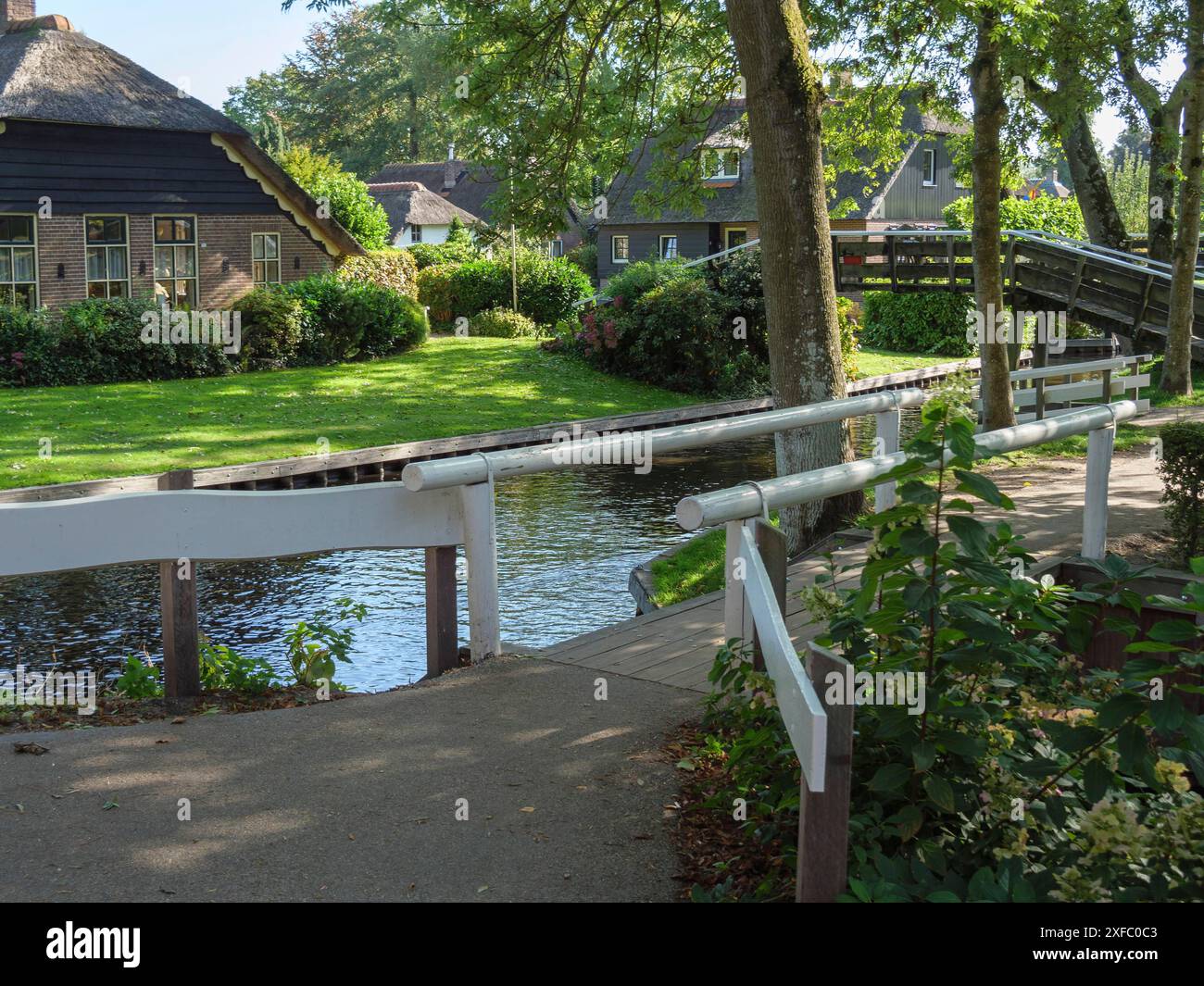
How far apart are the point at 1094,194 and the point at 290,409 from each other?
56.6ft

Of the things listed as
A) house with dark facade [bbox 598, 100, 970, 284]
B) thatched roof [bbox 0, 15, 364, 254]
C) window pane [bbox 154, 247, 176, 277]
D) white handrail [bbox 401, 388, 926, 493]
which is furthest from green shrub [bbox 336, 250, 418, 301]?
white handrail [bbox 401, 388, 926, 493]

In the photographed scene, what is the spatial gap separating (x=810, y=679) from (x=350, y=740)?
239cm

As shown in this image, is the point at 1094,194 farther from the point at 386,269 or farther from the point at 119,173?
the point at 119,173

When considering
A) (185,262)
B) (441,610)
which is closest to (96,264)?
(185,262)

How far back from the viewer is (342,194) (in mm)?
38125

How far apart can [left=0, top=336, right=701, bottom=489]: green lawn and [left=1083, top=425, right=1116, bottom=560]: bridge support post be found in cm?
1191

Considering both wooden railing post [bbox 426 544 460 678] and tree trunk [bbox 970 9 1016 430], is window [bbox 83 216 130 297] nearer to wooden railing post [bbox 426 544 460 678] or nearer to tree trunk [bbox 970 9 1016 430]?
tree trunk [bbox 970 9 1016 430]

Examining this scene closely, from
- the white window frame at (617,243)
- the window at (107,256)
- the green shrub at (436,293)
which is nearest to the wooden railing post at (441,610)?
the window at (107,256)

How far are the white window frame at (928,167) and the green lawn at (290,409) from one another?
28823 millimetres

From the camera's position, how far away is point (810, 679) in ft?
11.3

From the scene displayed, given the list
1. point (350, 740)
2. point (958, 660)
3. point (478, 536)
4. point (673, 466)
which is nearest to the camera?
point (958, 660)
